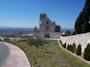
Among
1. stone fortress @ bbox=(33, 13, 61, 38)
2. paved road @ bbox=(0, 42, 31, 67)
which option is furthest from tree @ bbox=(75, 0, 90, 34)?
stone fortress @ bbox=(33, 13, 61, 38)

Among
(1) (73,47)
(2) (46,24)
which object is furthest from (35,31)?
(1) (73,47)

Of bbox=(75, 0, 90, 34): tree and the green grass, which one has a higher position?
bbox=(75, 0, 90, 34): tree

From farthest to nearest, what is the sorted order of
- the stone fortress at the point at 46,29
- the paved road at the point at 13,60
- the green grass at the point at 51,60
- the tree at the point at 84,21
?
the stone fortress at the point at 46,29
the tree at the point at 84,21
the paved road at the point at 13,60
the green grass at the point at 51,60

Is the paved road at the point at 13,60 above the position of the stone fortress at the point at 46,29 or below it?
below

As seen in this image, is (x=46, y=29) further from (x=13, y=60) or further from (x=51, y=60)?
(x=51, y=60)

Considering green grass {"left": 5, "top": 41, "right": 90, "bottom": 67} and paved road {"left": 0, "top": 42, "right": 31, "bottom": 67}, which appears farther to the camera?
paved road {"left": 0, "top": 42, "right": 31, "bottom": 67}

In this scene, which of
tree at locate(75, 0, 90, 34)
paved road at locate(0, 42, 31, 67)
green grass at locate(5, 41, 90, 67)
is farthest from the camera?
tree at locate(75, 0, 90, 34)

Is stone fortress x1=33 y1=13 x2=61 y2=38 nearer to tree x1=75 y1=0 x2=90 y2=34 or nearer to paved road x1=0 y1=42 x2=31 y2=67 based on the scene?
tree x1=75 y1=0 x2=90 y2=34

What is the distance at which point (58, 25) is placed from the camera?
57.2 m

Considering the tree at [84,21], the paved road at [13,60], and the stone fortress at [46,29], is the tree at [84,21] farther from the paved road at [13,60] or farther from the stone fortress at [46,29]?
the stone fortress at [46,29]

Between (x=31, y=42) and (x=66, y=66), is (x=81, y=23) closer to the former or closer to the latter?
(x=31, y=42)

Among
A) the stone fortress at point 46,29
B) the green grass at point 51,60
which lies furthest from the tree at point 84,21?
the stone fortress at point 46,29

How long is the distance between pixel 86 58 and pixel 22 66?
7.45m

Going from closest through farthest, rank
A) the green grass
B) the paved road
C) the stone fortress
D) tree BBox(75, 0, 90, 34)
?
the green grass, the paved road, tree BBox(75, 0, 90, 34), the stone fortress
